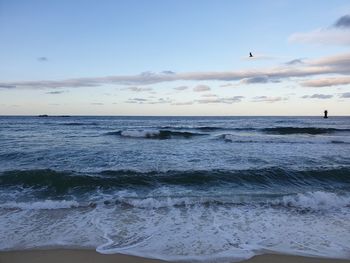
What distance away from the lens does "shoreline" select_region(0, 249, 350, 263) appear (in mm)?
4660

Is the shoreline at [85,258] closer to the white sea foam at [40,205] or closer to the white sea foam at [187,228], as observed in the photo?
the white sea foam at [187,228]

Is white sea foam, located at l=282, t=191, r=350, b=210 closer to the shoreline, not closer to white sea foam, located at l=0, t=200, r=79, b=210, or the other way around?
Answer: the shoreline

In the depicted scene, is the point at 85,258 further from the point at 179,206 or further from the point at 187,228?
the point at 179,206

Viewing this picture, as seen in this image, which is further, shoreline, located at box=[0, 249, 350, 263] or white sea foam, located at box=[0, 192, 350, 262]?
white sea foam, located at box=[0, 192, 350, 262]

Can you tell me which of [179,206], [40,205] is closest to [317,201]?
[179,206]

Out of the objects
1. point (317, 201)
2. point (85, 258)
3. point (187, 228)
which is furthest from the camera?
point (317, 201)

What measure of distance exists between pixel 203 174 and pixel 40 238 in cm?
605

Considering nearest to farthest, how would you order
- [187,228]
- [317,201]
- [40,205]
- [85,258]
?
[85,258] → [187,228] → [40,205] → [317,201]

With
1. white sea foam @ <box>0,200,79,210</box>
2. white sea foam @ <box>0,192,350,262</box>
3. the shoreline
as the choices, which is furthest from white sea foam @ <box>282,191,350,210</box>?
white sea foam @ <box>0,200,79,210</box>

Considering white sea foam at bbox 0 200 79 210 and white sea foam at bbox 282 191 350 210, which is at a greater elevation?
white sea foam at bbox 0 200 79 210

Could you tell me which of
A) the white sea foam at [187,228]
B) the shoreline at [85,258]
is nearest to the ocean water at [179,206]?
the white sea foam at [187,228]

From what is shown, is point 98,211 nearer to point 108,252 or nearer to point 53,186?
point 108,252

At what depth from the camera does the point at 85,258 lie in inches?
186

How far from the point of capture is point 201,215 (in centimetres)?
686
